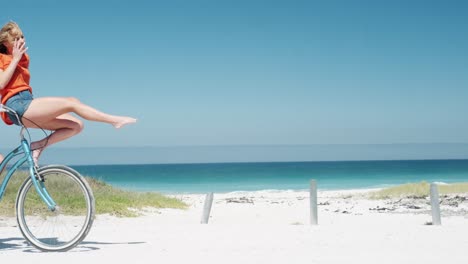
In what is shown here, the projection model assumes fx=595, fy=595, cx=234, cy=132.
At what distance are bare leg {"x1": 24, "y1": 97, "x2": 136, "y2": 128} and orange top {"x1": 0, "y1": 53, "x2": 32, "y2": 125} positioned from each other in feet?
0.85

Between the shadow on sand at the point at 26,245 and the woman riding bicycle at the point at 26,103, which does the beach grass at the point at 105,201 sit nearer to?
the shadow on sand at the point at 26,245

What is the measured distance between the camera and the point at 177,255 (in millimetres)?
7520

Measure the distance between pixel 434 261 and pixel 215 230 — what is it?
5109 mm

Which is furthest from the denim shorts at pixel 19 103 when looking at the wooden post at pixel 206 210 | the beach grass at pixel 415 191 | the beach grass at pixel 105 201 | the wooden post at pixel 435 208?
the beach grass at pixel 415 191

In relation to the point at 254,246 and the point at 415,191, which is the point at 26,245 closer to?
the point at 254,246

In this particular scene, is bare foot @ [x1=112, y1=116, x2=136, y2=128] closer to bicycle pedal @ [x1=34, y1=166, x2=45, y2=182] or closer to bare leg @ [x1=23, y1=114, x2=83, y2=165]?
bare leg @ [x1=23, y1=114, x2=83, y2=165]

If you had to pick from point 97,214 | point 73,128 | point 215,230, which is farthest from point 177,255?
point 97,214

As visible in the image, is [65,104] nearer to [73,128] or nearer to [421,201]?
[73,128]

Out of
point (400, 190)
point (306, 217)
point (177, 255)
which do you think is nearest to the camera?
point (177, 255)

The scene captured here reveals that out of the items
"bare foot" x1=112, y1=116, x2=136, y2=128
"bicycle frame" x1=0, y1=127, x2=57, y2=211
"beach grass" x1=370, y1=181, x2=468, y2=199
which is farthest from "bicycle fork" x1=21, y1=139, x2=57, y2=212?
"beach grass" x1=370, y1=181, x2=468, y2=199

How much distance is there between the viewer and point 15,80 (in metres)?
7.17

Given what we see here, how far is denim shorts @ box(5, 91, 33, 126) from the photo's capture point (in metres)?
7.06

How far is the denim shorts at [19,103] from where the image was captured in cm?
706

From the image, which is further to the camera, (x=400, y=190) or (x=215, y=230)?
(x=400, y=190)
